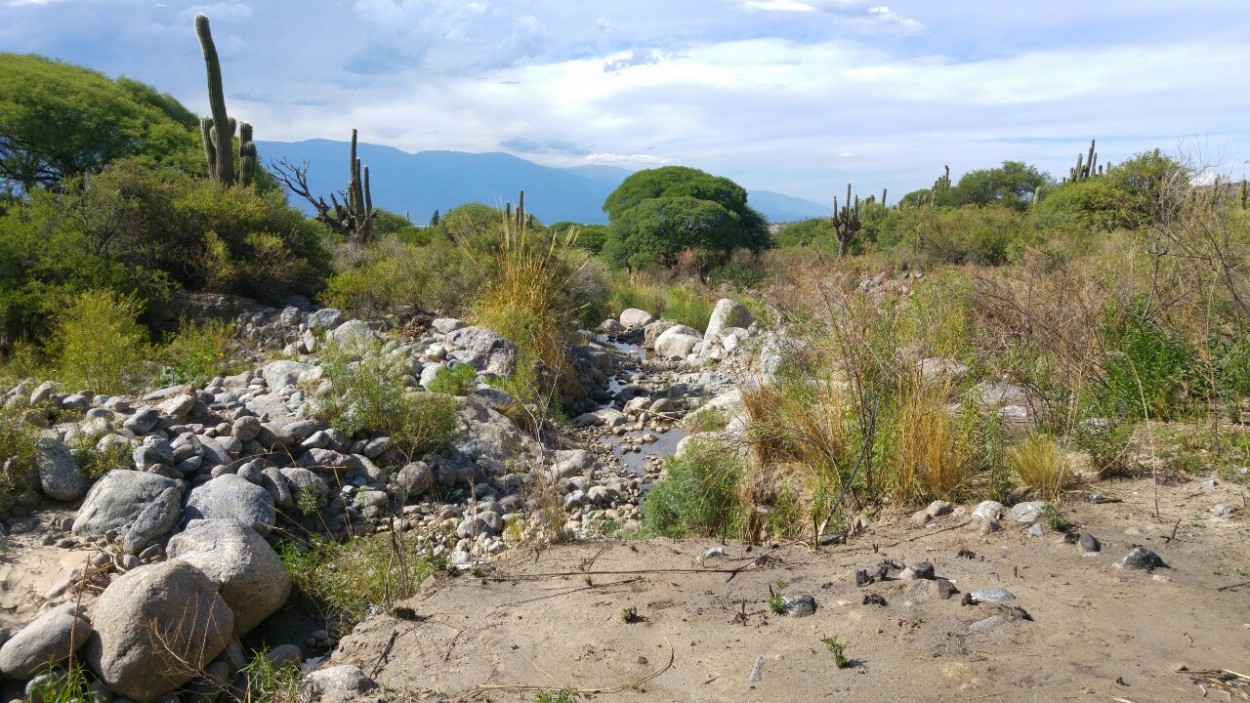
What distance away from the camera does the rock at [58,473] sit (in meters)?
4.96

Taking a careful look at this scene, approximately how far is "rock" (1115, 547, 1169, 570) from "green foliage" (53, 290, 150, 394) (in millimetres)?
7520

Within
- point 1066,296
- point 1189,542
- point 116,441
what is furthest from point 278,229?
point 1189,542

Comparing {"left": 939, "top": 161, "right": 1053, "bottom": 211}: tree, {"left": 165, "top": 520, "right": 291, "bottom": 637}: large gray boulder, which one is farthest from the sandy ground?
{"left": 939, "top": 161, "right": 1053, "bottom": 211}: tree

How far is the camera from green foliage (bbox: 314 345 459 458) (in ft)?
21.9

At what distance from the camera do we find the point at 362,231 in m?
16.3

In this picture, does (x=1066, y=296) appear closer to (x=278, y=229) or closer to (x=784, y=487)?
(x=784, y=487)

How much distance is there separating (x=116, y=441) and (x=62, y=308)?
3.98 meters

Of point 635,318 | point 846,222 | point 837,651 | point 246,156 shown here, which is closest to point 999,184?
point 846,222

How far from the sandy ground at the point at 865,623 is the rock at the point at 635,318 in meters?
11.4

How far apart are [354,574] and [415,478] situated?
5.91 feet

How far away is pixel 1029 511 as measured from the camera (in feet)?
13.2

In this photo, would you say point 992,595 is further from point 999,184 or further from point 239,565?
point 999,184

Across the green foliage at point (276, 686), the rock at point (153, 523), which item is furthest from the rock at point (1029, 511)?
the rock at point (153, 523)

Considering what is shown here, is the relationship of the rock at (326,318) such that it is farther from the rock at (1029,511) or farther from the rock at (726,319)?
the rock at (1029,511)
